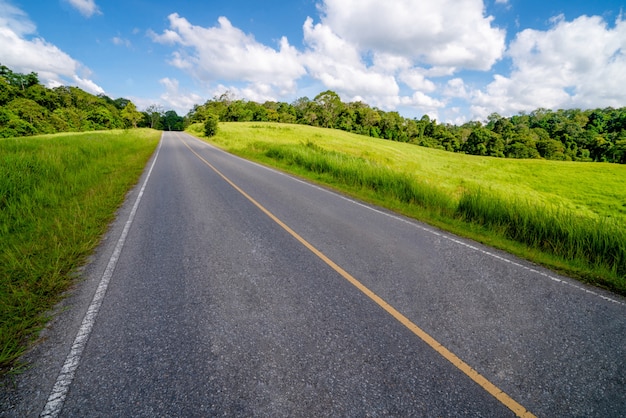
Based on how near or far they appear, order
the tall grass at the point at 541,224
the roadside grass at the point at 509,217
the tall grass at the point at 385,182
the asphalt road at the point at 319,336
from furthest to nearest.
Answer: the tall grass at the point at 385,182 < the roadside grass at the point at 509,217 < the tall grass at the point at 541,224 < the asphalt road at the point at 319,336

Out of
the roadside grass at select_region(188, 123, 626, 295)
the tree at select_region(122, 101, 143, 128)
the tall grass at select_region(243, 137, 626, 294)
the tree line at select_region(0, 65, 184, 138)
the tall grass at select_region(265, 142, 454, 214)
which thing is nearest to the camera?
the tall grass at select_region(243, 137, 626, 294)

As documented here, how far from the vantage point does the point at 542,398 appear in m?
2.32

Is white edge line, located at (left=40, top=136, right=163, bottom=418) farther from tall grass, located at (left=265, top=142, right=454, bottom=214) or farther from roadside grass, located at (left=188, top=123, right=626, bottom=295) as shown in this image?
tall grass, located at (left=265, top=142, right=454, bottom=214)

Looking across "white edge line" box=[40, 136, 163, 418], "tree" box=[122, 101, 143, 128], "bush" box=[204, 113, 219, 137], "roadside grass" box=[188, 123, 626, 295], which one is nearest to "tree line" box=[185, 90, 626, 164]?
"tree" box=[122, 101, 143, 128]

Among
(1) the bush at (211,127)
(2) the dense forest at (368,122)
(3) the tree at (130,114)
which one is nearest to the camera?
(1) the bush at (211,127)

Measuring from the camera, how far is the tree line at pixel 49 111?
53031 millimetres

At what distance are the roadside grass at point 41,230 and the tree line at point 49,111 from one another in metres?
59.7

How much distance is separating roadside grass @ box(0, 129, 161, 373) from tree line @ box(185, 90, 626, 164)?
242 feet

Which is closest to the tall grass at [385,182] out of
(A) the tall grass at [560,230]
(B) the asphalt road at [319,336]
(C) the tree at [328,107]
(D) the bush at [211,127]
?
(A) the tall grass at [560,230]

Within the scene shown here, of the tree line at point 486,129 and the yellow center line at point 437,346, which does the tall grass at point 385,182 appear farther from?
the tree line at point 486,129

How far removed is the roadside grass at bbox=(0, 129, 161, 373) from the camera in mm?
3100

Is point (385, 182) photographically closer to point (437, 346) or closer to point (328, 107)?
point (437, 346)

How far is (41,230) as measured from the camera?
5.31 metres

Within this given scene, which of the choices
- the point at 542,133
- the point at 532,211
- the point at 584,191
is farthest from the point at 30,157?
the point at 542,133
